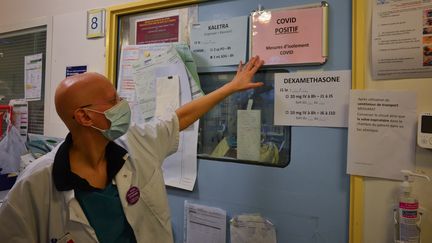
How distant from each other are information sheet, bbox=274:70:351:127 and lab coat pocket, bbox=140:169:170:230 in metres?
0.54

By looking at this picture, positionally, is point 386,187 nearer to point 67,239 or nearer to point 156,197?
point 156,197

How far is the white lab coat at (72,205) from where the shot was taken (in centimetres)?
86

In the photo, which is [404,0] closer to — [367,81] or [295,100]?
[367,81]

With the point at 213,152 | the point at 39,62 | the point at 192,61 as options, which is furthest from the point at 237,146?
the point at 39,62

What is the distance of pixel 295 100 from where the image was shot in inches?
45.8

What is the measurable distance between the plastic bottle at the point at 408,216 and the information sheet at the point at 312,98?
0.95 ft

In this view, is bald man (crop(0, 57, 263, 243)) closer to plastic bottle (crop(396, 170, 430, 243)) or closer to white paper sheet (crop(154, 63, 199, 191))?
white paper sheet (crop(154, 63, 199, 191))

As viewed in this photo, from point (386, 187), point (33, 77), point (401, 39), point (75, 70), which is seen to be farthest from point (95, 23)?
point (386, 187)

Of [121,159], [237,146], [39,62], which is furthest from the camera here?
[39,62]

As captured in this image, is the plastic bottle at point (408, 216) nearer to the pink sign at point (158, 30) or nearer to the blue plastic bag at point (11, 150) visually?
the pink sign at point (158, 30)

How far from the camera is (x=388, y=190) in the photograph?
39.8 inches

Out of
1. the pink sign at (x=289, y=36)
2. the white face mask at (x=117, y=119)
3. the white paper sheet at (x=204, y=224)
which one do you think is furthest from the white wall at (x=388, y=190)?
the white face mask at (x=117, y=119)

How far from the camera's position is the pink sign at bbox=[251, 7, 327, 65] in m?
1.12

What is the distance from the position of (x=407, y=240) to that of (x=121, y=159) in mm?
995
